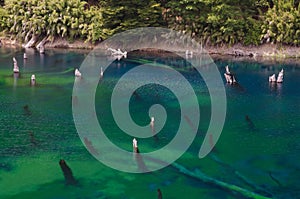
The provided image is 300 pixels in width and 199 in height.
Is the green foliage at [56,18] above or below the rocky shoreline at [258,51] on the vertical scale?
above

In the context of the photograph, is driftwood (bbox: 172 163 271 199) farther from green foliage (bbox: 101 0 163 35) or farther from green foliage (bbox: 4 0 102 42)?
green foliage (bbox: 4 0 102 42)

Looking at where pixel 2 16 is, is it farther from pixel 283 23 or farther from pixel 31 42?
pixel 283 23

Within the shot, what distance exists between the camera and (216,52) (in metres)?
77.1

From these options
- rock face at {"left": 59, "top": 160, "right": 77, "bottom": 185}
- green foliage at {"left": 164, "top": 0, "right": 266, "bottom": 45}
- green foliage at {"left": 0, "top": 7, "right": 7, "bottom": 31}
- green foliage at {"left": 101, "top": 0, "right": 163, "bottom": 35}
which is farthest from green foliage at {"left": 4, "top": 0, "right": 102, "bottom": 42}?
rock face at {"left": 59, "top": 160, "right": 77, "bottom": 185}

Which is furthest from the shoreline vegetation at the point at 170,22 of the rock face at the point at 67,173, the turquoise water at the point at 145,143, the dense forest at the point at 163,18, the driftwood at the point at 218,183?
the rock face at the point at 67,173

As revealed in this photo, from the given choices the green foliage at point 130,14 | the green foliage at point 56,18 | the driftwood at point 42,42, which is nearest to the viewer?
the green foliage at point 130,14

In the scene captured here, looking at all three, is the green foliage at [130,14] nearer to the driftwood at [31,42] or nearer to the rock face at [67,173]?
the driftwood at [31,42]

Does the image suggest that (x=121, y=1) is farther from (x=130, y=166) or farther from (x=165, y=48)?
(x=130, y=166)

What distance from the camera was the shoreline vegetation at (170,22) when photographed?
241ft

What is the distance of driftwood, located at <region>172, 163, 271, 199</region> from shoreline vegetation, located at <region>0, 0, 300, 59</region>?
4660 centimetres

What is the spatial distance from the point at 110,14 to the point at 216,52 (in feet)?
63.6

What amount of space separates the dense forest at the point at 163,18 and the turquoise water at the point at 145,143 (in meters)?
18.4

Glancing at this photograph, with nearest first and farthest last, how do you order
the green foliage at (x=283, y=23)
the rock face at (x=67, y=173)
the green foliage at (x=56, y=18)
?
the rock face at (x=67, y=173) → the green foliage at (x=283, y=23) → the green foliage at (x=56, y=18)

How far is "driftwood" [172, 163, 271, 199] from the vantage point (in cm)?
2726
